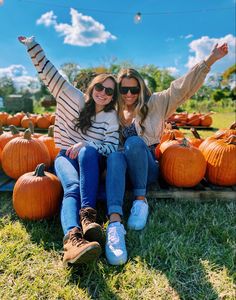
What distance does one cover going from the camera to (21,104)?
44.8 ft

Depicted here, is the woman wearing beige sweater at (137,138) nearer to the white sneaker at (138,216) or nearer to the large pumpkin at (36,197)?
the white sneaker at (138,216)

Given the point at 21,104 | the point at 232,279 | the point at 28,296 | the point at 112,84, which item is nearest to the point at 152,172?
the point at 112,84

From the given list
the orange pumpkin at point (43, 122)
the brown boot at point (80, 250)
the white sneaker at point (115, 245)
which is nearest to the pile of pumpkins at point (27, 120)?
the orange pumpkin at point (43, 122)

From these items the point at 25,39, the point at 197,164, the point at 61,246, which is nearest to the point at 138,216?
the point at 61,246

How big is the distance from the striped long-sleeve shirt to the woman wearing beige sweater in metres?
0.17

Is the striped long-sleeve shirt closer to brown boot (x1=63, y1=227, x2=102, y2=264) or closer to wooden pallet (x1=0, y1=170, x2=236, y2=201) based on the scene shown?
wooden pallet (x1=0, y1=170, x2=236, y2=201)

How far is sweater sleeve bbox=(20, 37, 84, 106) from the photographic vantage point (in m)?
2.46

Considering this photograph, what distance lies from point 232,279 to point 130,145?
42.3 inches

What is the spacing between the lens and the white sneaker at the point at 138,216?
2.01 m

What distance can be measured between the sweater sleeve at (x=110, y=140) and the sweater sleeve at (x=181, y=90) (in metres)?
0.40

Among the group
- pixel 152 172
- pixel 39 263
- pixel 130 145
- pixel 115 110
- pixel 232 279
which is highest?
pixel 115 110

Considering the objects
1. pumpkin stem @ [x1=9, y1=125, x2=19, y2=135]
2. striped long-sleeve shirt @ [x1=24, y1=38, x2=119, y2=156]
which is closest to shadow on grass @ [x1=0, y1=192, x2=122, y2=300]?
striped long-sleeve shirt @ [x1=24, y1=38, x2=119, y2=156]

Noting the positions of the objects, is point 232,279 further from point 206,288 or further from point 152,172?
point 152,172

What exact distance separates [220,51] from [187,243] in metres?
1.50
